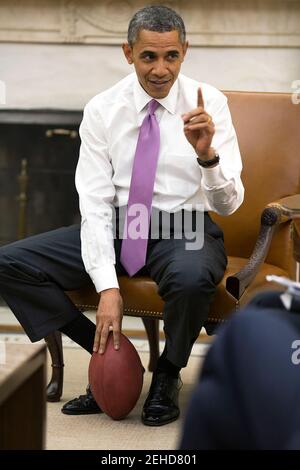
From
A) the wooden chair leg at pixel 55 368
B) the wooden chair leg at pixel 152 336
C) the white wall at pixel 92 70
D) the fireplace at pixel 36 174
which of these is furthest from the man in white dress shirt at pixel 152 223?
the fireplace at pixel 36 174

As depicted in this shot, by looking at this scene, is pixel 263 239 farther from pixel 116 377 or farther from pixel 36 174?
pixel 36 174

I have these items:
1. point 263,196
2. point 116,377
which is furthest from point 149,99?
point 116,377

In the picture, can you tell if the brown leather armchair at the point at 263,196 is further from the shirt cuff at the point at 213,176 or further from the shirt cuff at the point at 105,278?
the shirt cuff at the point at 213,176

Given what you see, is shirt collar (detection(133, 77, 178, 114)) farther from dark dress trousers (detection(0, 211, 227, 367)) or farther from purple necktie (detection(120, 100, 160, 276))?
dark dress trousers (detection(0, 211, 227, 367))

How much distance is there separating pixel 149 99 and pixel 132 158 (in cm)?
18

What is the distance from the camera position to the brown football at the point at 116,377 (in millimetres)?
2219

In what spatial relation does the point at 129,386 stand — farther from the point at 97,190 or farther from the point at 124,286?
the point at 97,190

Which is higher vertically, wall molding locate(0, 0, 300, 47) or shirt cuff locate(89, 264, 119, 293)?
wall molding locate(0, 0, 300, 47)

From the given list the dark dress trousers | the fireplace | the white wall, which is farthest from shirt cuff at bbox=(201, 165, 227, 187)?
the fireplace

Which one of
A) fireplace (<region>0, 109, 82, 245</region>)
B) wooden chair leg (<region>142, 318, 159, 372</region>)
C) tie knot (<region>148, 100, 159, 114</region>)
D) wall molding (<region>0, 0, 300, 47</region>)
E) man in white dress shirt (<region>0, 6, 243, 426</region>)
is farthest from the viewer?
fireplace (<region>0, 109, 82, 245</region>)

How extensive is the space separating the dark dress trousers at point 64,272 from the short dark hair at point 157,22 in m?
0.53

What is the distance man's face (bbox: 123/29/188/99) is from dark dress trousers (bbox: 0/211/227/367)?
1.27 feet

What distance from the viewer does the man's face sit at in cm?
241

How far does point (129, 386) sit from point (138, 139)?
71cm
